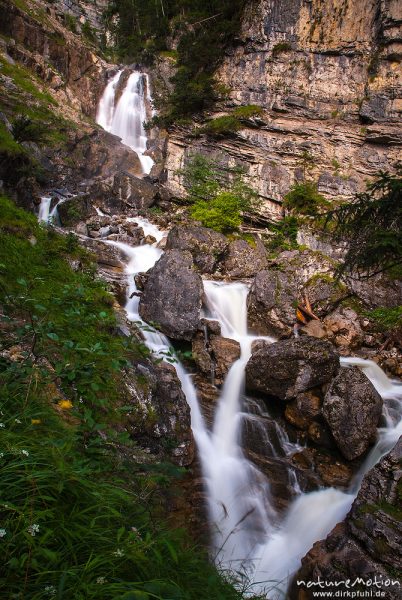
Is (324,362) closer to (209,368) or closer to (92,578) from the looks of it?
(209,368)

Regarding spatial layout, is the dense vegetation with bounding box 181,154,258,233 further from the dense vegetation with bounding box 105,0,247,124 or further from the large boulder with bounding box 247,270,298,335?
the large boulder with bounding box 247,270,298,335

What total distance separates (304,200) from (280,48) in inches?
347

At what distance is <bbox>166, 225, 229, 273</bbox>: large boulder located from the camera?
12.6m

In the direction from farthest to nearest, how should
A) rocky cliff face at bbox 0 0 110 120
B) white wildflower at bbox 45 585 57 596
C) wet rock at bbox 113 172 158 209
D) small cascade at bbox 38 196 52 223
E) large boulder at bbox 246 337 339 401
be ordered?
rocky cliff face at bbox 0 0 110 120 → wet rock at bbox 113 172 158 209 → small cascade at bbox 38 196 52 223 → large boulder at bbox 246 337 339 401 → white wildflower at bbox 45 585 57 596

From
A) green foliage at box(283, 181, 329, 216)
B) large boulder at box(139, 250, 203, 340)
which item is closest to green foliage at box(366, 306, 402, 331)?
large boulder at box(139, 250, 203, 340)

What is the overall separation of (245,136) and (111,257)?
1171cm

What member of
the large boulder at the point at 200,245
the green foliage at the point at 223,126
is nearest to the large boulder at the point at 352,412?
the large boulder at the point at 200,245

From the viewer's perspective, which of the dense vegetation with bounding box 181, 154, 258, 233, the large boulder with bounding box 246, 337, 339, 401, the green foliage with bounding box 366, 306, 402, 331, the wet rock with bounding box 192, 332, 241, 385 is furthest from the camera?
the dense vegetation with bounding box 181, 154, 258, 233

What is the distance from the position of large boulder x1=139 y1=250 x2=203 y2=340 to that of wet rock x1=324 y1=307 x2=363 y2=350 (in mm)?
4612

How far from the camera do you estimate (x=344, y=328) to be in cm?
1121

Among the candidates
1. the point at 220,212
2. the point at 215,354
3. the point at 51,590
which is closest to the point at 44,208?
the point at 220,212

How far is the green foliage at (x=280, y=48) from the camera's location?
62.8 feet

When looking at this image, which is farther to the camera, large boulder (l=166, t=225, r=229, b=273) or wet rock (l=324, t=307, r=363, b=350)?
large boulder (l=166, t=225, r=229, b=273)

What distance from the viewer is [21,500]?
1.46 meters
